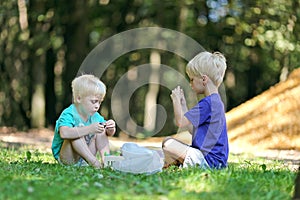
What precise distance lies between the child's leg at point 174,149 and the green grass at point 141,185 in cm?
64

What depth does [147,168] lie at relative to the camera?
542 cm

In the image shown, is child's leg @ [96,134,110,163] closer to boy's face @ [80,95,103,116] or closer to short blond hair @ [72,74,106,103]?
boy's face @ [80,95,103,116]

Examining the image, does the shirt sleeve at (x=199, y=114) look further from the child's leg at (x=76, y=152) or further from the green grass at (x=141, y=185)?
the child's leg at (x=76, y=152)

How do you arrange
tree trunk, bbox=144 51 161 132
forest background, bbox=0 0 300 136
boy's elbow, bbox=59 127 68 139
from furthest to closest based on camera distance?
1. tree trunk, bbox=144 51 161 132
2. forest background, bbox=0 0 300 136
3. boy's elbow, bbox=59 127 68 139

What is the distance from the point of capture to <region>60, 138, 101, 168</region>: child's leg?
6.17m

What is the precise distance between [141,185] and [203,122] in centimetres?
186

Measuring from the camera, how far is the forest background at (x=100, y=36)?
18.5m

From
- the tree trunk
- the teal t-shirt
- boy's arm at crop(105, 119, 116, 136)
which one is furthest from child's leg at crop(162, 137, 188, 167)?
the tree trunk

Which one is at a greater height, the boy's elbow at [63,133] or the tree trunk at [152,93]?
the boy's elbow at [63,133]

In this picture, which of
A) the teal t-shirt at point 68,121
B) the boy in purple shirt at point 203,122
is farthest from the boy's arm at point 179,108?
the teal t-shirt at point 68,121

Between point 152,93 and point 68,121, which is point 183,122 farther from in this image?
point 152,93

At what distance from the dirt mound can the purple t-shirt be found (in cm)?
661

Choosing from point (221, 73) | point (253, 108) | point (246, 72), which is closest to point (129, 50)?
point (246, 72)

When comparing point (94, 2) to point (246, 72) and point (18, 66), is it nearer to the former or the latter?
point (18, 66)
